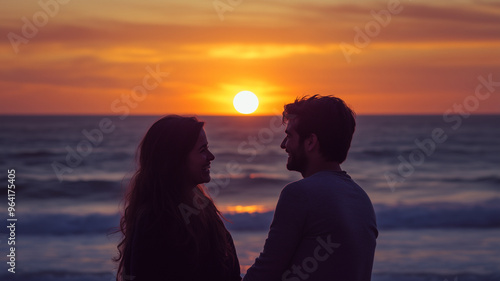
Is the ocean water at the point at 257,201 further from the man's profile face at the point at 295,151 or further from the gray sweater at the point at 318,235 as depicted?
the gray sweater at the point at 318,235

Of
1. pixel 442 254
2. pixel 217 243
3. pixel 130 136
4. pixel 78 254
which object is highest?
pixel 130 136

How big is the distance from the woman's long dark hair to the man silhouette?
0.48 meters

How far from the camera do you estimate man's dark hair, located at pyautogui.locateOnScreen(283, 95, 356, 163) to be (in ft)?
8.15

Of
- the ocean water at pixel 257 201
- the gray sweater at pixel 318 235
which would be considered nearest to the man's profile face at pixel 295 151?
the gray sweater at pixel 318 235

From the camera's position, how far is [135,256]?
2633mm

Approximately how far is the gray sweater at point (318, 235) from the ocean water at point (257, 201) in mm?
1883

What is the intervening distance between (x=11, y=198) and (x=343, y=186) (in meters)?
19.6

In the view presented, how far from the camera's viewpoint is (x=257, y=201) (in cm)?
1898

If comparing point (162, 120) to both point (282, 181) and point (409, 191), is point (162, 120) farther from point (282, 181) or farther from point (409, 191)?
point (282, 181)

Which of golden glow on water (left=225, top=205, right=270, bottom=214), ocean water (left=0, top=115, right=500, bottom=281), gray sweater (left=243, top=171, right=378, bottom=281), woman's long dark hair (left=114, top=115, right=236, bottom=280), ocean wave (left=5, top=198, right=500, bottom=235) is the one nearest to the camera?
gray sweater (left=243, top=171, right=378, bottom=281)

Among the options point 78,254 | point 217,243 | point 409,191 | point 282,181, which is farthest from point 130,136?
point 217,243

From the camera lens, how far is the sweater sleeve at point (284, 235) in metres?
2.36

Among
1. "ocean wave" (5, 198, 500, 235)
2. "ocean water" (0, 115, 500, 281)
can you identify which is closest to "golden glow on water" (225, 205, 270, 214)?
"ocean water" (0, 115, 500, 281)

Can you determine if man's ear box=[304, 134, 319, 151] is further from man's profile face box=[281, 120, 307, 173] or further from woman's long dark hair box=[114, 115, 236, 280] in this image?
woman's long dark hair box=[114, 115, 236, 280]
